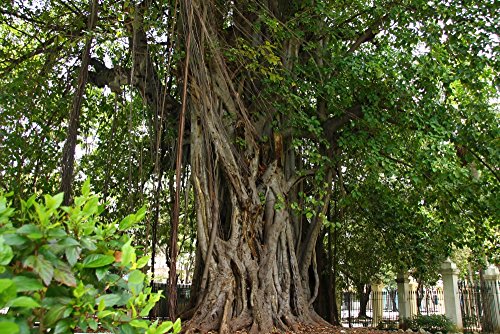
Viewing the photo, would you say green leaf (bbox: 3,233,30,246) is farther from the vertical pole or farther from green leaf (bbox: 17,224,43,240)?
the vertical pole

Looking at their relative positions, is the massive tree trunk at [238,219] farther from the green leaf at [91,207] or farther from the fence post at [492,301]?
the fence post at [492,301]

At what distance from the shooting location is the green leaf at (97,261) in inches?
37.3

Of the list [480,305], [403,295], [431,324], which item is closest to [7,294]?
[431,324]

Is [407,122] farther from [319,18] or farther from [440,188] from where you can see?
[319,18]

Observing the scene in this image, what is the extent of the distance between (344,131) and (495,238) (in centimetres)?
271

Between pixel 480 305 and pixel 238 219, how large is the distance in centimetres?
666

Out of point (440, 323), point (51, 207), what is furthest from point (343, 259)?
point (51, 207)

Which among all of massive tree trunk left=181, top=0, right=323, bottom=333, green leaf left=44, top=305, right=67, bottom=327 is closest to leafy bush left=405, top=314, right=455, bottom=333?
massive tree trunk left=181, top=0, right=323, bottom=333

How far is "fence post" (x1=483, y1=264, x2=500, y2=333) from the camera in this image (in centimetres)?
830

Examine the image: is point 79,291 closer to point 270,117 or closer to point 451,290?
point 270,117

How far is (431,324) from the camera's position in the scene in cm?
800

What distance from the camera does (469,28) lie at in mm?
4473

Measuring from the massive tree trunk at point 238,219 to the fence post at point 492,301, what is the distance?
17.0 feet

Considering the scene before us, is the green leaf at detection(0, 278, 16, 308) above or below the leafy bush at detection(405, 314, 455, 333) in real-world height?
above
